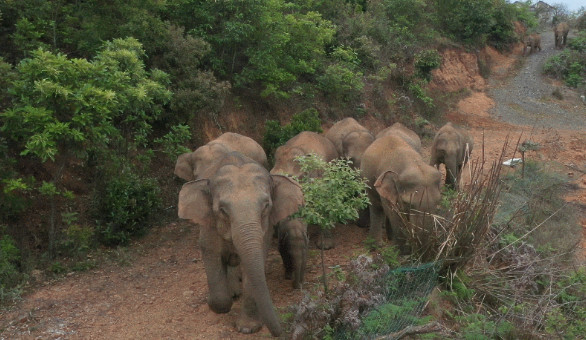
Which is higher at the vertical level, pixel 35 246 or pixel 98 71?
pixel 98 71

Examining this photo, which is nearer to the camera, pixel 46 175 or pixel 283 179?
pixel 283 179

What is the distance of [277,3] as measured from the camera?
1479 centimetres

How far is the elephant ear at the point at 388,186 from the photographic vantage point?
9.73 metres

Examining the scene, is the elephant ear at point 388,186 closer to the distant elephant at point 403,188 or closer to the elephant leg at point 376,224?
the distant elephant at point 403,188

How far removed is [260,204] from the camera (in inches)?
283

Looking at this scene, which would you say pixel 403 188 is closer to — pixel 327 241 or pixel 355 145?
pixel 327 241

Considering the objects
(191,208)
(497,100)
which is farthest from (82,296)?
(497,100)

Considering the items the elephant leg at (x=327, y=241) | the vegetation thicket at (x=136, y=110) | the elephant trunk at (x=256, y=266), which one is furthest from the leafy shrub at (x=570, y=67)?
the elephant trunk at (x=256, y=266)

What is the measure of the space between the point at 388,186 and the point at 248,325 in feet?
11.4

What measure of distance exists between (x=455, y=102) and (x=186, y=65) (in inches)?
625

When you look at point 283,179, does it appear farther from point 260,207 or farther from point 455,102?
point 455,102

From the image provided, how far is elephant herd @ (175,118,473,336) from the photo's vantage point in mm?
6996

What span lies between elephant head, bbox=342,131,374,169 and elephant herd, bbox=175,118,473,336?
31 mm

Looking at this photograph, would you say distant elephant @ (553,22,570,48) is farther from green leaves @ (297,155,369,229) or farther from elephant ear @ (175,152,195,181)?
green leaves @ (297,155,369,229)
